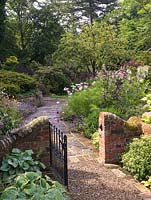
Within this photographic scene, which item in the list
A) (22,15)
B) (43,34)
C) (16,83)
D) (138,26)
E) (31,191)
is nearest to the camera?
(31,191)

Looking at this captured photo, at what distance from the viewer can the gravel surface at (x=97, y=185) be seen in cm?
438

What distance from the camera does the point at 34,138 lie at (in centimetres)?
472

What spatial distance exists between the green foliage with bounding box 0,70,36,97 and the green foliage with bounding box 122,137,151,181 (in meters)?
7.03

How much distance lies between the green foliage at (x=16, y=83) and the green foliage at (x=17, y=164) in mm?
7452

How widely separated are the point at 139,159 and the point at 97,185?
0.90 metres

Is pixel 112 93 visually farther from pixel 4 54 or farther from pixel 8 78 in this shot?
pixel 4 54

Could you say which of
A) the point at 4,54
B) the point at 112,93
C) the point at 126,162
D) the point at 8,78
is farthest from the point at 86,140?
the point at 4,54

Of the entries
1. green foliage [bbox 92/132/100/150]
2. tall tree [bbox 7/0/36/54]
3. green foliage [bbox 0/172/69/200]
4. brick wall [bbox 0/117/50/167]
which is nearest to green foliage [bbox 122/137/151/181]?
green foliage [bbox 92/132/100/150]

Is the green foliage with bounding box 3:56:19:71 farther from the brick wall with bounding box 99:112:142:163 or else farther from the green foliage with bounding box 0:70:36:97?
the brick wall with bounding box 99:112:142:163

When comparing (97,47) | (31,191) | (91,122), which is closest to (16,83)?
(97,47)

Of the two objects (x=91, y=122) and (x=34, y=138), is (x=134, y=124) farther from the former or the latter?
(x=34, y=138)

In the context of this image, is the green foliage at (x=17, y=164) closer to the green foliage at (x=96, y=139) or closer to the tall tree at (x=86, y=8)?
the green foliage at (x=96, y=139)

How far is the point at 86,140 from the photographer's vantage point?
291 inches

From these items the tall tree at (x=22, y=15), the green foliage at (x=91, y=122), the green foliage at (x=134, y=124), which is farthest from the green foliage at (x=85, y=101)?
the tall tree at (x=22, y=15)
